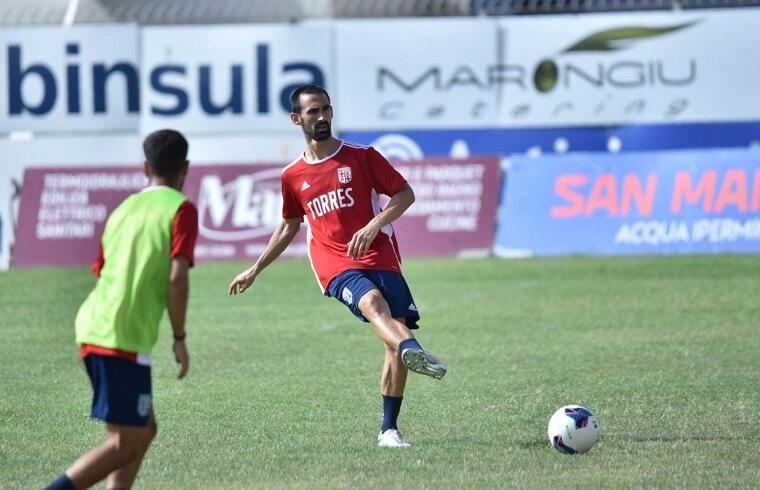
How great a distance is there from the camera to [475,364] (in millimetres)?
12469

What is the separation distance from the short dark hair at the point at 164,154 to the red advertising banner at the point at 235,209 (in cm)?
1629

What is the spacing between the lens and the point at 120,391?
20.2 ft

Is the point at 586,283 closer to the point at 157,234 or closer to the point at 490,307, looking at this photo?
the point at 490,307

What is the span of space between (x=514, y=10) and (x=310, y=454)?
2063cm

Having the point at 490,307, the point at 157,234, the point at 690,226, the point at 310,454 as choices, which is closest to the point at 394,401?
the point at 310,454

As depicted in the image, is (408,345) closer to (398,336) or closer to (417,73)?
→ (398,336)

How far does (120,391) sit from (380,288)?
9.34 ft

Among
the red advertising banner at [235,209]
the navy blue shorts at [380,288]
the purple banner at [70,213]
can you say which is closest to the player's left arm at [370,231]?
the navy blue shorts at [380,288]

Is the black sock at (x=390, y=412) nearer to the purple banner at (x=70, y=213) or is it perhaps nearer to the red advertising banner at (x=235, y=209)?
the red advertising banner at (x=235, y=209)

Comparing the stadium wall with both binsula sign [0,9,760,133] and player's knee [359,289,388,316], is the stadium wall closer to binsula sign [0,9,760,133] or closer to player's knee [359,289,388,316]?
binsula sign [0,9,760,133]

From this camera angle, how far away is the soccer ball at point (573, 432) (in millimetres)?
8148

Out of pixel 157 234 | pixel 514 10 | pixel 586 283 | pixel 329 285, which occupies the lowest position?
pixel 586 283

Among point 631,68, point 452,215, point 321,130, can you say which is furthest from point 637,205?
point 321,130

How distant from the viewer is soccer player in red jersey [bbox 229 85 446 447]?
8641 millimetres
